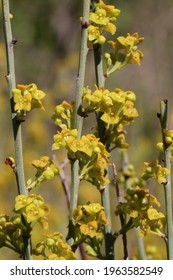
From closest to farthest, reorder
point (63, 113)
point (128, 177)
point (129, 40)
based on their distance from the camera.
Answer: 1. point (63, 113)
2. point (129, 40)
3. point (128, 177)

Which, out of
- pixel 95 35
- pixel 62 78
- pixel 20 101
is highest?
pixel 62 78

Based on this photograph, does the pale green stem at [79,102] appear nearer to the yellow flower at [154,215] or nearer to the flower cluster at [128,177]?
the yellow flower at [154,215]

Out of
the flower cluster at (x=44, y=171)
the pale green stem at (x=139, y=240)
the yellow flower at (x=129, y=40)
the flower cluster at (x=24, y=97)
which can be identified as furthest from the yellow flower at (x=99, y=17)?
the pale green stem at (x=139, y=240)

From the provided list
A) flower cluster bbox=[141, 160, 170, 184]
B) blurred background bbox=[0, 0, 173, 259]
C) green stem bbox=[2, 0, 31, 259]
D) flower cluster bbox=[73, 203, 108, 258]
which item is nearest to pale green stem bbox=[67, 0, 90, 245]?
flower cluster bbox=[73, 203, 108, 258]

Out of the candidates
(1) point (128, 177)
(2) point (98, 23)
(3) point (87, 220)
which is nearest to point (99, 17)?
(2) point (98, 23)

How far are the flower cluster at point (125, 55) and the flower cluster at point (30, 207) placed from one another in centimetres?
49

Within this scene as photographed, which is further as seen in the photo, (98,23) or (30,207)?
(98,23)

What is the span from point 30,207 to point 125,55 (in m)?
0.60

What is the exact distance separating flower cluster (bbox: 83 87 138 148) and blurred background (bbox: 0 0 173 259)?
58 cm

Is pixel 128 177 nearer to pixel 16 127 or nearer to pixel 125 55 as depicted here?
pixel 125 55

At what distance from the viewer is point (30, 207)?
144cm

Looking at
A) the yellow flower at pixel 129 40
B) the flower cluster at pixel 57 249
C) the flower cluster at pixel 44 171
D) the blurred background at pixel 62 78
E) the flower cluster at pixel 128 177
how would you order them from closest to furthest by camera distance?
the flower cluster at pixel 57 249
the flower cluster at pixel 44 171
the yellow flower at pixel 129 40
the flower cluster at pixel 128 177
the blurred background at pixel 62 78

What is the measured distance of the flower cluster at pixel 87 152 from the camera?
1475 mm
